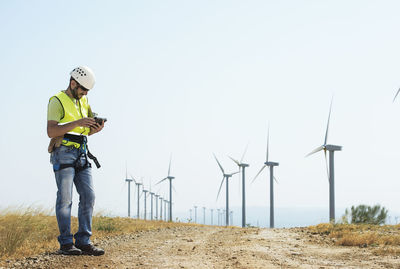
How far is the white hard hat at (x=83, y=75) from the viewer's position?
732cm

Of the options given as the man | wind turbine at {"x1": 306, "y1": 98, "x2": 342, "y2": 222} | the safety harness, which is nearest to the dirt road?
the man

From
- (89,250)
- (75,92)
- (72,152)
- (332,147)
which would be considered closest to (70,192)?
(72,152)

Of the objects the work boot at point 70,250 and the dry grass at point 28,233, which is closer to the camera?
the work boot at point 70,250

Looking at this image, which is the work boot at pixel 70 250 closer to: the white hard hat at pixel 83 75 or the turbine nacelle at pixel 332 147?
the white hard hat at pixel 83 75

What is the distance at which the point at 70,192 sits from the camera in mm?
7254

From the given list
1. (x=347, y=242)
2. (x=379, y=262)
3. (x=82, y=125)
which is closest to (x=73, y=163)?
(x=82, y=125)

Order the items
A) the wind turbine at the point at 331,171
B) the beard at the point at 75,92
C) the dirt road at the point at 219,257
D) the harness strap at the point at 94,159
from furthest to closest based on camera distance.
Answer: the wind turbine at the point at 331,171
the harness strap at the point at 94,159
the beard at the point at 75,92
the dirt road at the point at 219,257

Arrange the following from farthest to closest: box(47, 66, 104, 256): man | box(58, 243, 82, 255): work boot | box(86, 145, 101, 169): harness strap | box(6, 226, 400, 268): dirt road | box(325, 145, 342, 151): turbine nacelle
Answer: box(325, 145, 342, 151): turbine nacelle → box(86, 145, 101, 169): harness strap → box(58, 243, 82, 255): work boot → box(47, 66, 104, 256): man → box(6, 226, 400, 268): dirt road

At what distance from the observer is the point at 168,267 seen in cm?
643

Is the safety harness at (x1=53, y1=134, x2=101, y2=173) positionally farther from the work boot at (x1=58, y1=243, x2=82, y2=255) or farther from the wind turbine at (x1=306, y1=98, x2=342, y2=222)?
the wind turbine at (x1=306, y1=98, x2=342, y2=222)

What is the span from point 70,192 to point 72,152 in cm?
69

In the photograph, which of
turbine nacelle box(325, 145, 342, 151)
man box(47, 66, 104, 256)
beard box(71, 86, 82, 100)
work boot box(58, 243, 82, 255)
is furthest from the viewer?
turbine nacelle box(325, 145, 342, 151)

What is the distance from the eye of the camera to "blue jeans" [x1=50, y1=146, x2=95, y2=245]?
A: 716 centimetres

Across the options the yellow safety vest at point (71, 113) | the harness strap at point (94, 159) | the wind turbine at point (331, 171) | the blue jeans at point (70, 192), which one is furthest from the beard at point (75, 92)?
the wind turbine at point (331, 171)
